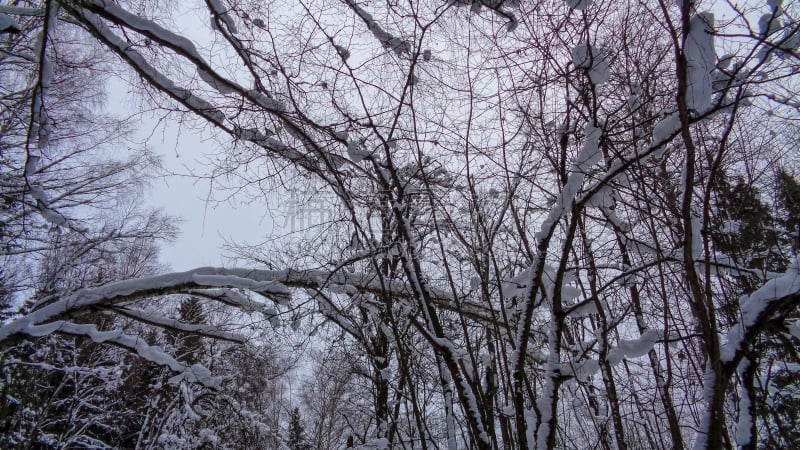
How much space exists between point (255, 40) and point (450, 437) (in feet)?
8.72

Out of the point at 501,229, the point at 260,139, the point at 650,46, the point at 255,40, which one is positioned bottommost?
the point at 501,229

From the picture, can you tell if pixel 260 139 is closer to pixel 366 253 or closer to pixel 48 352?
pixel 366 253

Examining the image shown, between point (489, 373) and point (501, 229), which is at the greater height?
point (501, 229)

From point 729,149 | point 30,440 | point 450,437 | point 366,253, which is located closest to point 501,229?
point 366,253

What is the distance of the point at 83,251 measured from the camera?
6418 millimetres

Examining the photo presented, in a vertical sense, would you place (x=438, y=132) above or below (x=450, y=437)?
above

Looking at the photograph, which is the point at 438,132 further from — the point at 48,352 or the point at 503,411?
the point at 48,352

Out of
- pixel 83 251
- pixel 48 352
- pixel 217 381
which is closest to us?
pixel 217 381

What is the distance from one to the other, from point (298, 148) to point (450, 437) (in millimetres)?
2020

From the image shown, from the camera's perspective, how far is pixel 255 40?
2594mm

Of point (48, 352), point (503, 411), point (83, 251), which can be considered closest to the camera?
point (503, 411)

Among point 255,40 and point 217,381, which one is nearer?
point 255,40

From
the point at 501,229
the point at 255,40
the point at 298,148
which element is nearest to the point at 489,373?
the point at 501,229

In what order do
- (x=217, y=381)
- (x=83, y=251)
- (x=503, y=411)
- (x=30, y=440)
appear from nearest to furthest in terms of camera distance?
(x=503, y=411) < (x=217, y=381) < (x=83, y=251) < (x=30, y=440)
